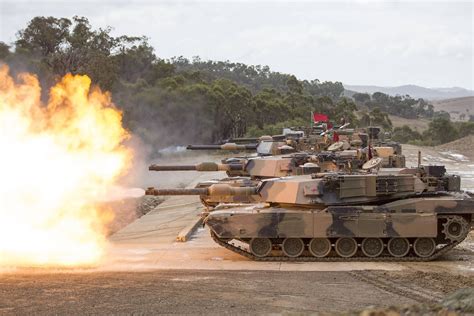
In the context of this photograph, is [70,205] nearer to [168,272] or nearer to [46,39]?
[168,272]

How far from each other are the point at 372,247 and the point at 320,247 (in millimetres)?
Result: 1372

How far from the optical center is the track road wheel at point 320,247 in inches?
870

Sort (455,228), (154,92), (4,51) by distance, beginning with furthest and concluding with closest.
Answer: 1. (154,92)
2. (4,51)
3. (455,228)

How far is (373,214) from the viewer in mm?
21812

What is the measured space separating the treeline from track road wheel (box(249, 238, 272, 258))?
912 inches

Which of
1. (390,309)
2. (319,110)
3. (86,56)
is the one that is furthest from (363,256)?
(319,110)

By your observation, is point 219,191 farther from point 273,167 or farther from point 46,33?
point 46,33

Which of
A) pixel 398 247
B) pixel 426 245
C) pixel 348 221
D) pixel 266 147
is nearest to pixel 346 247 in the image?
pixel 348 221

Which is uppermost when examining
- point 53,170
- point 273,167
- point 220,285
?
point 53,170

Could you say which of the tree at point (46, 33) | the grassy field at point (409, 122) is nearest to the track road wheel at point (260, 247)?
the tree at point (46, 33)

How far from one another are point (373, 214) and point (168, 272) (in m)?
5.66

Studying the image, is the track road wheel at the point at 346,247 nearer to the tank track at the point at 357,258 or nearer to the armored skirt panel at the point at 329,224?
the tank track at the point at 357,258

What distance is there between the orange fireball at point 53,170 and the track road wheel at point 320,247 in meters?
5.73

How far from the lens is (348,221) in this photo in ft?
71.4
